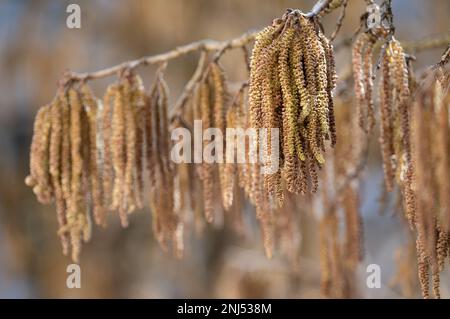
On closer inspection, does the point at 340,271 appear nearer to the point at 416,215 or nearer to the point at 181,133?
the point at 181,133

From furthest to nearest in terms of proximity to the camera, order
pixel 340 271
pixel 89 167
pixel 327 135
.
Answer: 1. pixel 340 271
2. pixel 89 167
3. pixel 327 135

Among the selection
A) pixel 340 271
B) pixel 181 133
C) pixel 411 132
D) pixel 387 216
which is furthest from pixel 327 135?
pixel 387 216

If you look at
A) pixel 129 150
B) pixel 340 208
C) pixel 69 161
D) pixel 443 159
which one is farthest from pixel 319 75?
pixel 340 208

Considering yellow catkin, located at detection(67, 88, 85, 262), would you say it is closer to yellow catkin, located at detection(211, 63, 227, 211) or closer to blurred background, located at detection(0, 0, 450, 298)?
yellow catkin, located at detection(211, 63, 227, 211)

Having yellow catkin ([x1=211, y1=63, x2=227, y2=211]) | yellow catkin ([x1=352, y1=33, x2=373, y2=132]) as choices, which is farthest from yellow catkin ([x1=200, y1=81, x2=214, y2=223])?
yellow catkin ([x1=352, y1=33, x2=373, y2=132])

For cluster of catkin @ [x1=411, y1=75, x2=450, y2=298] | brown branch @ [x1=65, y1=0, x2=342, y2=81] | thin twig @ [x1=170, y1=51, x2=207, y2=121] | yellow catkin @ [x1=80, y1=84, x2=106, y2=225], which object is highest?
brown branch @ [x1=65, y1=0, x2=342, y2=81]

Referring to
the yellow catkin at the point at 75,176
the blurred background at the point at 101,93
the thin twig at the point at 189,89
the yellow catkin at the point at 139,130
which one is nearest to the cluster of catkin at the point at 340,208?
the thin twig at the point at 189,89
